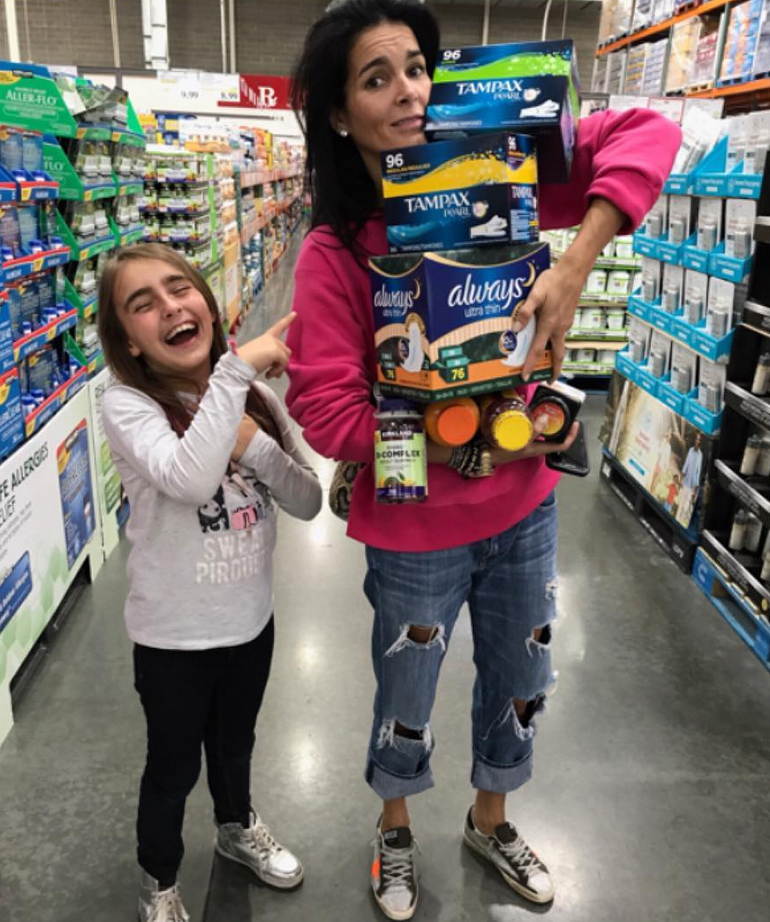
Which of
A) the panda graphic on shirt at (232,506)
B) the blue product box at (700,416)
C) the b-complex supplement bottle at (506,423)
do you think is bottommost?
the blue product box at (700,416)

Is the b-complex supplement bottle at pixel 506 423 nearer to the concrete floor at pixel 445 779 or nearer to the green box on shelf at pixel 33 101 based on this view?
the concrete floor at pixel 445 779

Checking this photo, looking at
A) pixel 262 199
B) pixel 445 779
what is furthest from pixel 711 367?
pixel 262 199

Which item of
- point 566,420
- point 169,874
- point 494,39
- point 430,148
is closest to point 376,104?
point 430,148

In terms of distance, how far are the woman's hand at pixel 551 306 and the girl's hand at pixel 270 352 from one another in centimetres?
39

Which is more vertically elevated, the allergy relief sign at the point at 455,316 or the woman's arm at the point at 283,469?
the allergy relief sign at the point at 455,316

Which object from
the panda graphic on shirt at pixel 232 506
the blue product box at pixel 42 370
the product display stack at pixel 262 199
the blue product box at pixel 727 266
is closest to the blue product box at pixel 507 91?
the panda graphic on shirt at pixel 232 506

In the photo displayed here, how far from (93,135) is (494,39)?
14.8m

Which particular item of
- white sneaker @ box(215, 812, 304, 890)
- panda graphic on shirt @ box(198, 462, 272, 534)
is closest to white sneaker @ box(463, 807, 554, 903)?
white sneaker @ box(215, 812, 304, 890)

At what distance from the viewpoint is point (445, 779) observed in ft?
7.18

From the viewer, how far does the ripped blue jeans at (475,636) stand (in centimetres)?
148

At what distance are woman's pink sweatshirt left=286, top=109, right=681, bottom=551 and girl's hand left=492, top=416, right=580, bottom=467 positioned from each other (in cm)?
8

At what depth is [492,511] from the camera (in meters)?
1.41

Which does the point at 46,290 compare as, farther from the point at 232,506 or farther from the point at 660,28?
the point at 660,28

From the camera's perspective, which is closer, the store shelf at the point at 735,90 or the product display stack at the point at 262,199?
the store shelf at the point at 735,90
